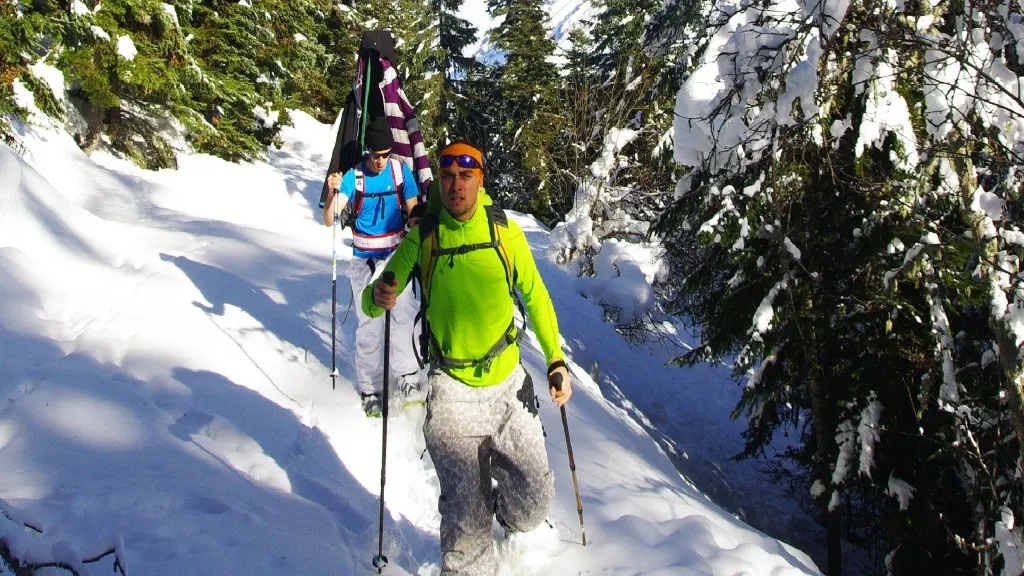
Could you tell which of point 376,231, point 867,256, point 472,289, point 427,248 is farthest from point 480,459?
point 867,256

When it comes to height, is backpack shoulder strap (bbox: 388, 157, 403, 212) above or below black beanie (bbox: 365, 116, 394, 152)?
below

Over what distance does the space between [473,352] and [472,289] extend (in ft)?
1.11

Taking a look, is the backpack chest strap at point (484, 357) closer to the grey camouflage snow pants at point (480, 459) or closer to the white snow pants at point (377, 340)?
the grey camouflage snow pants at point (480, 459)

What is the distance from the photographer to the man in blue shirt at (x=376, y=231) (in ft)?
16.9

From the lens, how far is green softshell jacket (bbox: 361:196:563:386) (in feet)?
10.6

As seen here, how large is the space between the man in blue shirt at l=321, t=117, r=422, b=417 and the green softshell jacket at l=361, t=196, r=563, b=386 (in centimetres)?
178

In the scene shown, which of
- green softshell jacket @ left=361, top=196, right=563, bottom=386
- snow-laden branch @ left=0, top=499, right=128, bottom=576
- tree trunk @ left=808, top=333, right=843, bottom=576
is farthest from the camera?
tree trunk @ left=808, top=333, right=843, bottom=576

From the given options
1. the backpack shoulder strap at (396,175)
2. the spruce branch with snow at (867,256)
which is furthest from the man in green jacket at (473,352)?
the spruce branch with snow at (867,256)

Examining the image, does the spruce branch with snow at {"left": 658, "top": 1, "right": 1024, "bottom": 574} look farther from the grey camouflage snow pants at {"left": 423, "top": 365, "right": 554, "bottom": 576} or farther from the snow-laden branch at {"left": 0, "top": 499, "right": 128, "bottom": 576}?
the snow-laden branch at {"left": 0, "top": 499, "right": 128, "bottom": 576}

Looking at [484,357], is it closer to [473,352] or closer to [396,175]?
[473,352]

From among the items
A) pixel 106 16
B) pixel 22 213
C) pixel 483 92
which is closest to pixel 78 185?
pixel 106 16

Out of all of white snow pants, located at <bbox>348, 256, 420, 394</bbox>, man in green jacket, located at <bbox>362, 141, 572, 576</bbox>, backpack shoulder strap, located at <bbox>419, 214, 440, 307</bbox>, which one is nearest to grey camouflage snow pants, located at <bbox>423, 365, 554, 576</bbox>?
man in green jacket, located at <bbox>362, 141, 572, 576</bbox>

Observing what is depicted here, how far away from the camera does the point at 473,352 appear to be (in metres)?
3.29

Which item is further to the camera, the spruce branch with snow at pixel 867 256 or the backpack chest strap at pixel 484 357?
the spruce branch with snow at pixel 867 256
